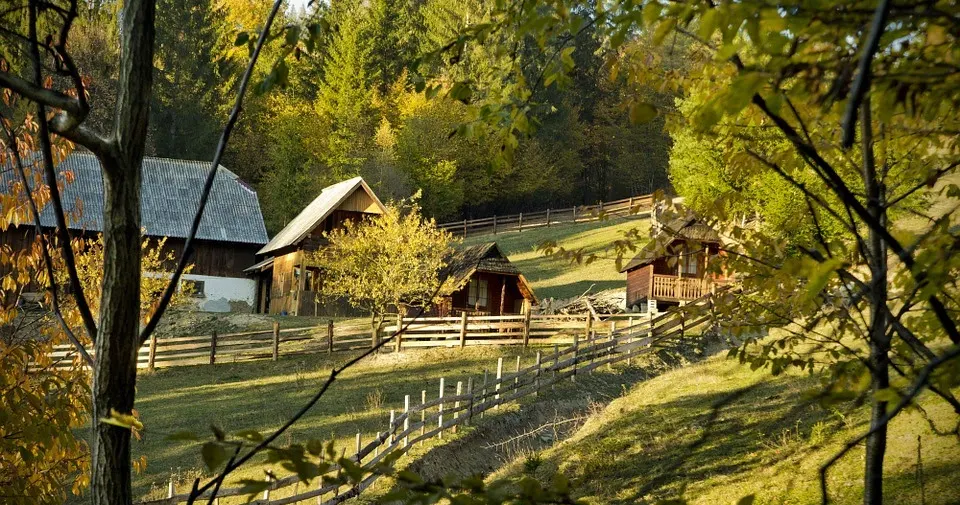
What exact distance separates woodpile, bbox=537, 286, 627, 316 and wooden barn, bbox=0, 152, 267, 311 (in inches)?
628

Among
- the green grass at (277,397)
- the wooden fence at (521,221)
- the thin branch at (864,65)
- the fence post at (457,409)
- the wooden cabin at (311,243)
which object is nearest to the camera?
the thin branch at (864,65)

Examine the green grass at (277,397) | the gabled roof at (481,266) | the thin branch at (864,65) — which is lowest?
the green grass at (277,397)

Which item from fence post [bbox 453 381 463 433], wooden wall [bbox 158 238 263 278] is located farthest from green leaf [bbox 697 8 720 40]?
wooden wall [bbox 158 238 263 278]

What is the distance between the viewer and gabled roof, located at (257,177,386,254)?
46.1 metres

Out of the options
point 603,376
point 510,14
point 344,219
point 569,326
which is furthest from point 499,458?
point 344,219

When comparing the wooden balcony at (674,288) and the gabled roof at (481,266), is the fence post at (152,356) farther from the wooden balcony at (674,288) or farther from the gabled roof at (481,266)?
the wooden balcony at (674,288)

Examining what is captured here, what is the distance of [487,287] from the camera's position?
42781 millimetres

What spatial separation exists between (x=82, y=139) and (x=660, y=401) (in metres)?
20.5

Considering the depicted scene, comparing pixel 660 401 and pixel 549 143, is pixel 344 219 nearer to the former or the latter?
pixel 660 401

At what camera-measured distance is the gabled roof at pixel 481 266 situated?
39531 millimetres

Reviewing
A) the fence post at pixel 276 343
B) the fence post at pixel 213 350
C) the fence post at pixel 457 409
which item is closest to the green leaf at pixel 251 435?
the fence post at pixel 457 409

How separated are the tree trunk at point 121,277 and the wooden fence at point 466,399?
9.43 metres

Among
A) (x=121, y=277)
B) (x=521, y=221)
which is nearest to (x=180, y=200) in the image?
(x=521, y=221)

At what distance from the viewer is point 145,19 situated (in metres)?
3.58
